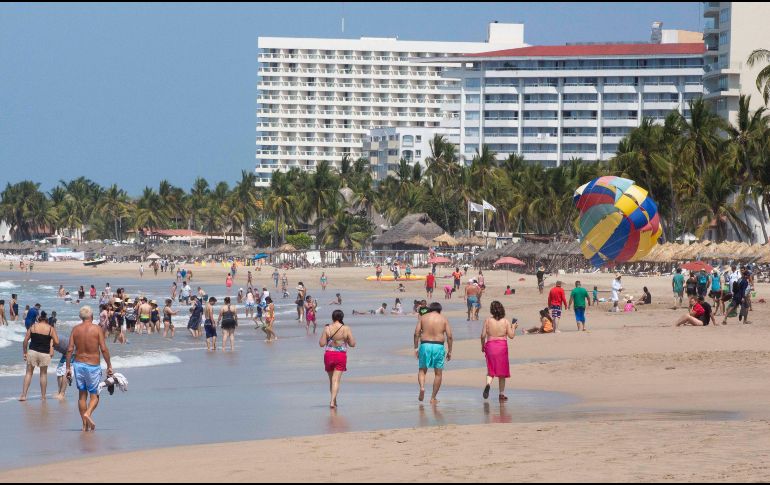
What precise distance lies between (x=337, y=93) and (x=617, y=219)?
3963 inches

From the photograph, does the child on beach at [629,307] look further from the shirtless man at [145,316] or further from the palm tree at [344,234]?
the palm tree at [344,234]

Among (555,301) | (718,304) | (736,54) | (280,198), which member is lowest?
(718,304)

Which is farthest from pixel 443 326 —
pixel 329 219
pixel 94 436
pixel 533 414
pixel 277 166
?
pixel 277 166

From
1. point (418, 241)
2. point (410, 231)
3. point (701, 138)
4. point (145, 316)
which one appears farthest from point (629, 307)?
point (410, 231)

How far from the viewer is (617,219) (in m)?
44.8

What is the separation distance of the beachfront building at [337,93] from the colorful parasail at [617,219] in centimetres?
9530

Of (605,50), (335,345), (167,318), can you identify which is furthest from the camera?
(605,50)

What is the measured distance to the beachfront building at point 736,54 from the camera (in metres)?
79.1

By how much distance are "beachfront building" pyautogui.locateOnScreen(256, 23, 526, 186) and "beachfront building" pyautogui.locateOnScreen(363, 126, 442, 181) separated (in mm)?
10133

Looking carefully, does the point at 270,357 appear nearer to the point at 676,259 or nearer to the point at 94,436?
the point at 94,436

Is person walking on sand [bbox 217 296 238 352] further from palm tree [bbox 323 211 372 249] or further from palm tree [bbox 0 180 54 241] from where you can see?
palm tree [bbox 0 180 54 241]

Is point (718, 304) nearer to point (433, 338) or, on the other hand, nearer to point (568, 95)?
point (433, 338)

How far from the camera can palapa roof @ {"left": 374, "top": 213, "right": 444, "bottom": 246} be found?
8381 centimetres

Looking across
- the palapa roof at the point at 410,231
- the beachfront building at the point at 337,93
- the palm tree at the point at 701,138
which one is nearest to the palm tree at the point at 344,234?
Answer: the palapa roof at the point at 410,231
